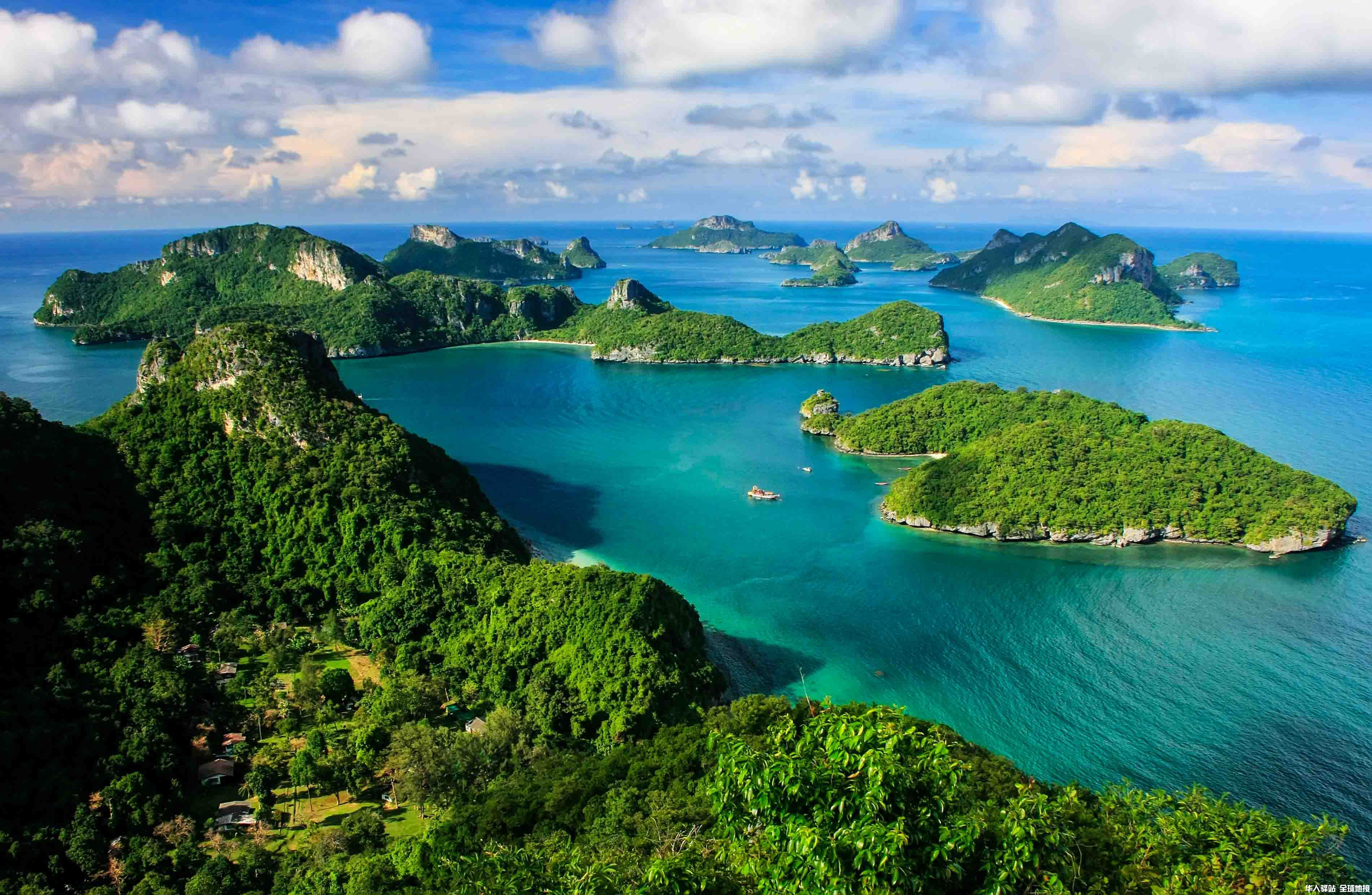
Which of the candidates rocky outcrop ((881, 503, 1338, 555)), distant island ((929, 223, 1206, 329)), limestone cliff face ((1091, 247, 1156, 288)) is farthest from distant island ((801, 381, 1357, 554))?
limestone cliff face ((1091, 247, 1156, 288))

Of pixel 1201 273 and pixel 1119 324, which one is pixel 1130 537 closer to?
pixel 1119 324

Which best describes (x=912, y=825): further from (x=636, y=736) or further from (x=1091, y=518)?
(x=1091, y=518)

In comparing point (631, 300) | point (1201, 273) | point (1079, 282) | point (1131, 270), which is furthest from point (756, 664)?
point (1201, 273)

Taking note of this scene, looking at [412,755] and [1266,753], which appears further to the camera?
[1266,753]

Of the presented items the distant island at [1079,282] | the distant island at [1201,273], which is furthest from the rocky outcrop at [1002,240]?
the distant island at [1201,273]

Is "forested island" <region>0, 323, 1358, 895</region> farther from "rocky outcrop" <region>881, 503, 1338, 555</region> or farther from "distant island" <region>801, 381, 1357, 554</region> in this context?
"distant island" <region>801, 381, 1357, 554</region>

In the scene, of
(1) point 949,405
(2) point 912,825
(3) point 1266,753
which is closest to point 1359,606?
(3) point 1266,753
